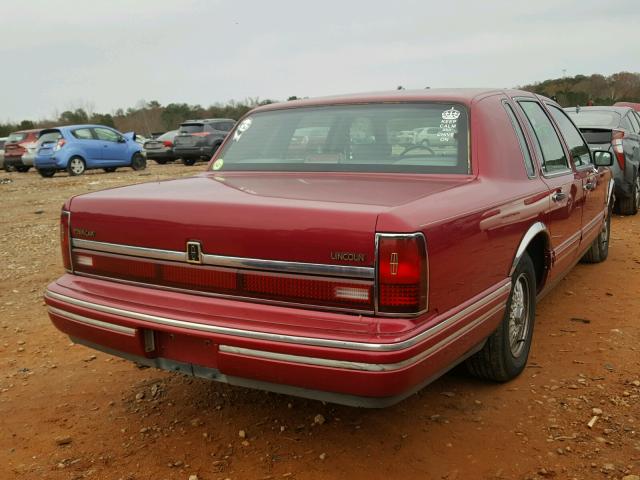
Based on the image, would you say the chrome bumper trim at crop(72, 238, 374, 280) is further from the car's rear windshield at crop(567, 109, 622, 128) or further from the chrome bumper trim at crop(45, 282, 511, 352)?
the car's rear windshield at crop(567, 109, 622, 128)

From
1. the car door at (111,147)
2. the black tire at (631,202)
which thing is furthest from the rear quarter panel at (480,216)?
the car door at (111,147)

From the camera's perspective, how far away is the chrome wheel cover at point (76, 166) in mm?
17109

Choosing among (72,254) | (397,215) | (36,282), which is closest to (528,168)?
(397,215)

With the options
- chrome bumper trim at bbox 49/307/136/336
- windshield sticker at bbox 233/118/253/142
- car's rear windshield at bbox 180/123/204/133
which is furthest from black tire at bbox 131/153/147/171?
chrome bumper trim at bbox 49/307/136/336

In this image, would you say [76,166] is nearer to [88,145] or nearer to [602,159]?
[88,145]

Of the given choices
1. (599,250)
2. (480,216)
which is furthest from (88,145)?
(480,216)

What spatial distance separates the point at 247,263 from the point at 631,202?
7.62 metres

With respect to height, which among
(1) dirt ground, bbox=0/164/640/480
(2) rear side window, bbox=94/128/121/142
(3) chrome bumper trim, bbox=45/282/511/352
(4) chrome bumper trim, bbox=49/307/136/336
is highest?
(2) rear side window, bbox=94/128/121/142

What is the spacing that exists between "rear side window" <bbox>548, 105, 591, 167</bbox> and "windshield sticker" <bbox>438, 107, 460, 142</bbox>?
150cm

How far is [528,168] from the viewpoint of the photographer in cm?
355

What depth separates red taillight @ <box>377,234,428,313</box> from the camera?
2.26 meters

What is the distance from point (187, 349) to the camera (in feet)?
8.52

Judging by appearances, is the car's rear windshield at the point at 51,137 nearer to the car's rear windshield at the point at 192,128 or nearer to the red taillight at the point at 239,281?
the car's rear windshield at the point at 192,128

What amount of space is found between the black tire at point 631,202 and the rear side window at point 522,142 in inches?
221
